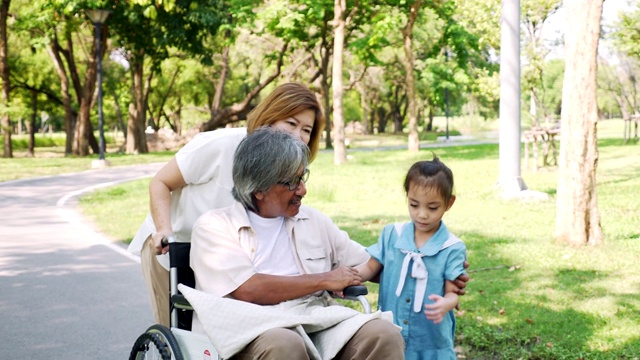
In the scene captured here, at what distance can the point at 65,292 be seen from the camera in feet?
23.3

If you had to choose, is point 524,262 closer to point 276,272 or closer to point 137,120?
point 276,272

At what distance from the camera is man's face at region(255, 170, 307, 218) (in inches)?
133

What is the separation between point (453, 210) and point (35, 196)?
8.02m

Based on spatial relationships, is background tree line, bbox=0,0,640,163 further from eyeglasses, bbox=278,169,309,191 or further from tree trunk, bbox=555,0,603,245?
eyeglasses, bbox=278,169,309,191

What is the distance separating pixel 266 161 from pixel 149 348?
998 mm

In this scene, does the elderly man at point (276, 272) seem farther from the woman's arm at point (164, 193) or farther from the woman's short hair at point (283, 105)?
the woman's arm at point (164, 193)

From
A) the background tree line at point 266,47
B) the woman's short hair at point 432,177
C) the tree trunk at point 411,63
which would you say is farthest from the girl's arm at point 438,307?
the tree trunk at point 411,63

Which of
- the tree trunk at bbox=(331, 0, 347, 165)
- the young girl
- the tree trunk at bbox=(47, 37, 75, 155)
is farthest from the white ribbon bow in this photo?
the tree trunk at bbox=(47, 37, 75, 155)

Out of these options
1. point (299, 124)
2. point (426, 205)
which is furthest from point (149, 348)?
point (426, 205)

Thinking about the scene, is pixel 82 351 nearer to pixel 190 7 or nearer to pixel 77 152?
pixel 190 7

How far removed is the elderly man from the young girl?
8.1 inches

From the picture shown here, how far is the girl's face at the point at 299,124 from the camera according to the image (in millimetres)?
3762

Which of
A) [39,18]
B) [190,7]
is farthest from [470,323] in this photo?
[39,18]

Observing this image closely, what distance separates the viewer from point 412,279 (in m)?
3.47
